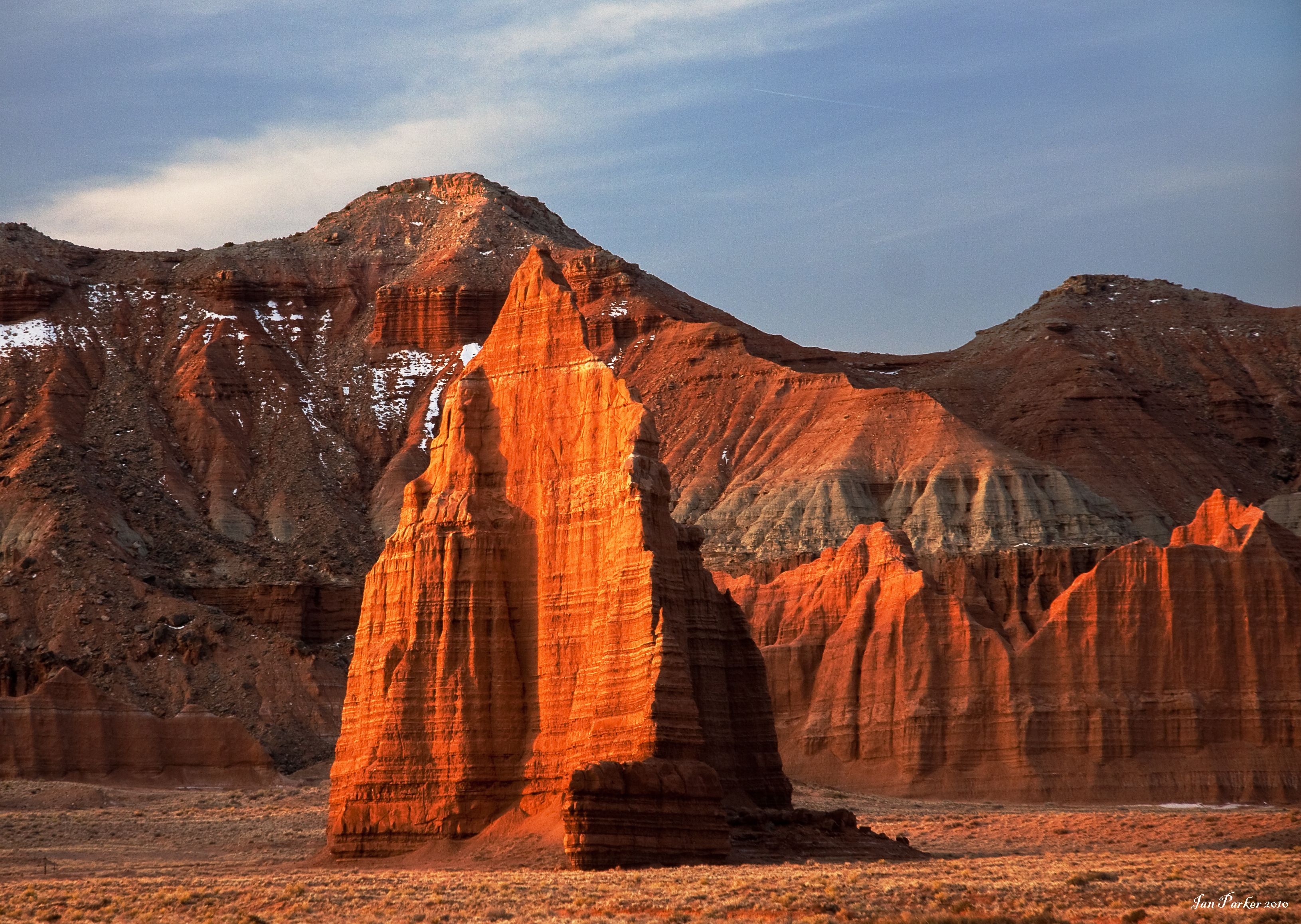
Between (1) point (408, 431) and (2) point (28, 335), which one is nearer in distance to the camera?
(2) point (28, 335)

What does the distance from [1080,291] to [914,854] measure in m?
136

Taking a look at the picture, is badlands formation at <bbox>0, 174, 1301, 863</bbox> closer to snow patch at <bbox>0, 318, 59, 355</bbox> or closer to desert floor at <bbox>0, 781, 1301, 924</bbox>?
snow patch at <bbox>0, 318, 59, 355</bbox>

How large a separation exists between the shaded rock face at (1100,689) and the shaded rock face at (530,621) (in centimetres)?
3842

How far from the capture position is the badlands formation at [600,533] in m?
52.0

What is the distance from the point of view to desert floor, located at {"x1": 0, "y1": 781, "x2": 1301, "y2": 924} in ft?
134

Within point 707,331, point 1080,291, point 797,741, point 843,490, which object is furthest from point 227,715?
point 1080,291

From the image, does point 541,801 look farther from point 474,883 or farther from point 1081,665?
point 1081,665

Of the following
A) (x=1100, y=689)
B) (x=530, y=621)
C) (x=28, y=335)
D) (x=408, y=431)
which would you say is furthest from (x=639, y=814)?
(x=28, y=335)

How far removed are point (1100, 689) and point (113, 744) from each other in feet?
142

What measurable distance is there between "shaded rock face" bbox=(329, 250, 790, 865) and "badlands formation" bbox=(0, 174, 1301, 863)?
0.09 m

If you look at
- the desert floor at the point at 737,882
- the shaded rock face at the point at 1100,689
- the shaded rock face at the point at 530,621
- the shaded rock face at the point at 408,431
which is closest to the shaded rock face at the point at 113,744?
the shaded rock face at the point at 408,431

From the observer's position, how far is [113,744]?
102 metres

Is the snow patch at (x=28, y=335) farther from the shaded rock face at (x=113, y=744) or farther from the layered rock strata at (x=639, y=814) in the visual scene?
the layered rock strata at (x=639, y=814)

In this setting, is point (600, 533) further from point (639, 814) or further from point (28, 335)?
point (28, 335)
